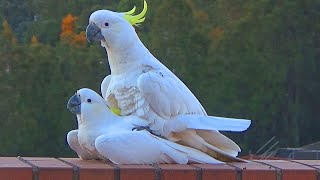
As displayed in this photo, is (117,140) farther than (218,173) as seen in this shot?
Yes

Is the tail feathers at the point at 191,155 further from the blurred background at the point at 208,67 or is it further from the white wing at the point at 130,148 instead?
the blurred background at the point at 208,67

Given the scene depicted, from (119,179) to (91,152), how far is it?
565mm

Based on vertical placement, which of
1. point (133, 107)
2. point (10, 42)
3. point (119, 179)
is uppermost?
point (10, 42)

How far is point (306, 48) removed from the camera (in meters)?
23.6

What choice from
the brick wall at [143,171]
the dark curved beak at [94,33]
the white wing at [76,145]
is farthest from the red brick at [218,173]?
the dark curved beak at [94,33]

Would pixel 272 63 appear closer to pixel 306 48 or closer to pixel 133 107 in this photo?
pixel 306 48

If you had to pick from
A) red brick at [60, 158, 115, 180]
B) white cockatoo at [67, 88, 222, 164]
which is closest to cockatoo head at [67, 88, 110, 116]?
white cockatoo at [67, 88, 222, 164]

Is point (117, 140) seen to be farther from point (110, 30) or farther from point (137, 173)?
Answer: point (110, 30)

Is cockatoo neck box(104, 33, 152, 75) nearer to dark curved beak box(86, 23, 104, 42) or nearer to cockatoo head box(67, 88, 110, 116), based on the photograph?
dark curved beak box(86, 23, 104, 42)

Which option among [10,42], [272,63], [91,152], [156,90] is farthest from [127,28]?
[272,63]

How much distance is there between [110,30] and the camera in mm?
5773

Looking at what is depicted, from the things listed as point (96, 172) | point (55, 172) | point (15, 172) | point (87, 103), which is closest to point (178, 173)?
point (96, 172)

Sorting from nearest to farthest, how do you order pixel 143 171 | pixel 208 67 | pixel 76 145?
pixel 143 171 < pixel 76 145 < pixel 208 67

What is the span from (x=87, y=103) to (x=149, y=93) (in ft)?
1.30
